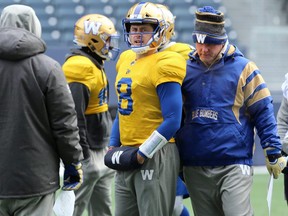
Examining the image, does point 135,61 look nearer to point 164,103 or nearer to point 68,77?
point 164,103

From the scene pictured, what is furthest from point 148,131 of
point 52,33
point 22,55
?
point 52,33

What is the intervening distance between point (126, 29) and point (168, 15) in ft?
0.96

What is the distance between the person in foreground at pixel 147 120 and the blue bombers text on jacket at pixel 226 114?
19cm

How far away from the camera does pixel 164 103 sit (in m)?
5.10

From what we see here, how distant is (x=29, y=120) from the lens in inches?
181

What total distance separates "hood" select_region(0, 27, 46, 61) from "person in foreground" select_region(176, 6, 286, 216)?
47.0 inches

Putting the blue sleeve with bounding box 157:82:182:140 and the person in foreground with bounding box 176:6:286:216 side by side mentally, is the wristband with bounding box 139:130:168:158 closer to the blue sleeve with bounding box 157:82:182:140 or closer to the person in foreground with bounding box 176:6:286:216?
the blue sleeve with bounding box 157:82:182:140

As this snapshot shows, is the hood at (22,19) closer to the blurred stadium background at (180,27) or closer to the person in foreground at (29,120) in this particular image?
the person in foreground at (29,120)

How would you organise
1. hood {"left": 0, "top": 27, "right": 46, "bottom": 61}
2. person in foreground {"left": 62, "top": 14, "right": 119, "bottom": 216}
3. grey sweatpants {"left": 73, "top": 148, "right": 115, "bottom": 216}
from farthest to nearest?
grey sweatpants {"left": 73, "top": 148, "right": 115, "bottom": 216} < person in foreground {"left": 62, "top": 14, "right": 119, "bottom": 216} < hood {"left": 0, "top": 27, "right": 46, "bottom": 61}

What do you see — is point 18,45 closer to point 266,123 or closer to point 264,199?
point 266,123

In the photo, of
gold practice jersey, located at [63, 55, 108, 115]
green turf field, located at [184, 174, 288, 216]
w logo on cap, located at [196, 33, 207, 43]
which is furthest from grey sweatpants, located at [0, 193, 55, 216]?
green turf field, located at [184, 174, 288, 216]

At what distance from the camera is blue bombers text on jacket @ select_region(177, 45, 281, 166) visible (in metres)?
5.31

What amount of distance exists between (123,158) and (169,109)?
1.45 ft

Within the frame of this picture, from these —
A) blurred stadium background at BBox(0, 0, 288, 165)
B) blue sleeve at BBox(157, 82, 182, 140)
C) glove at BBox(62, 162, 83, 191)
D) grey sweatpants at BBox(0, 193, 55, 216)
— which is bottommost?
blurred stadium background at BBox(0, 0, 288, 165)
